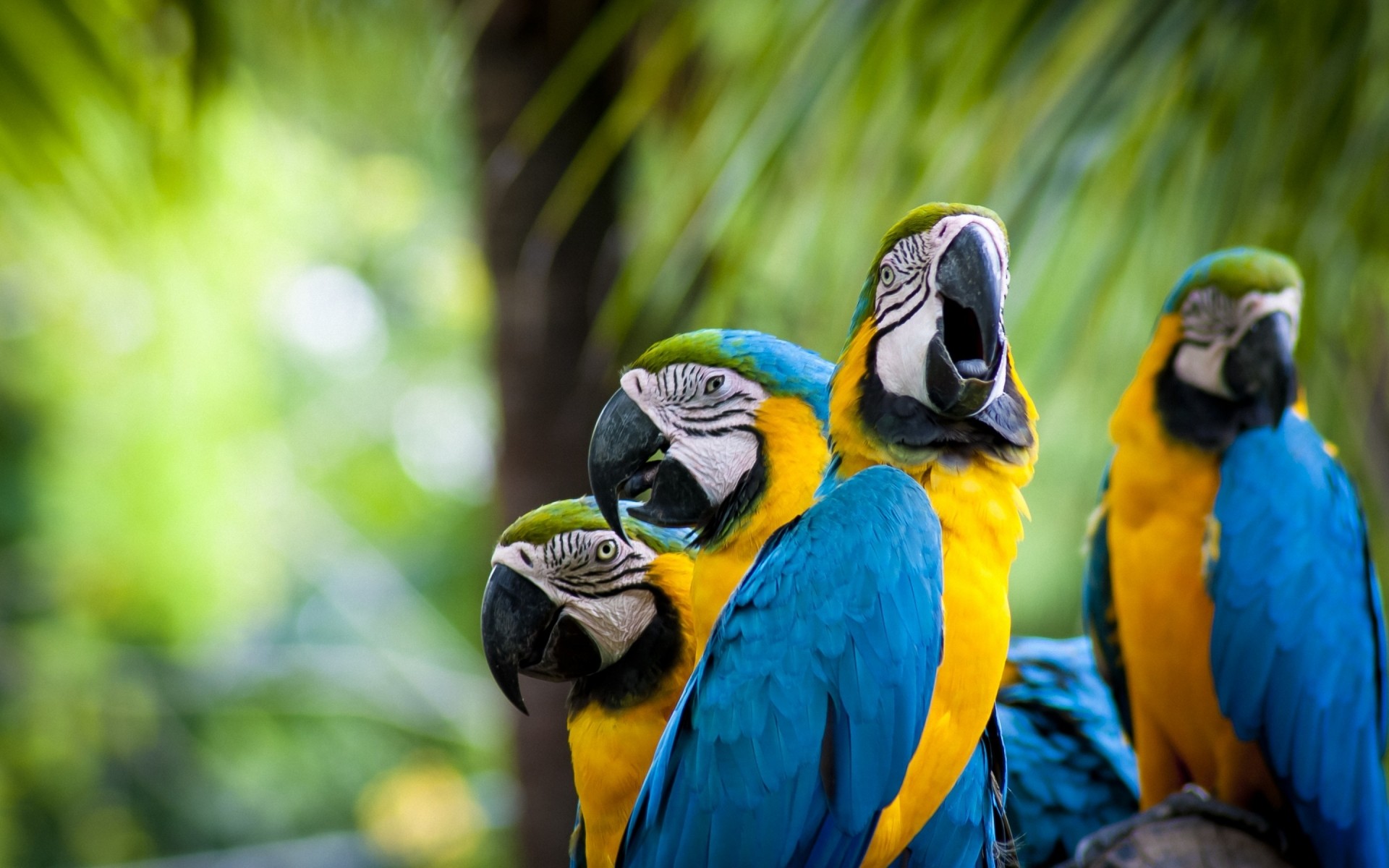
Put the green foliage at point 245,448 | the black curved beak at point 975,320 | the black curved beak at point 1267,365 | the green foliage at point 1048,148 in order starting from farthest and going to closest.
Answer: the green foliage at point 245,448, the green foliage at point 1048,148, the black curved beak at point 1267,365, the black curved beak at point 975,320

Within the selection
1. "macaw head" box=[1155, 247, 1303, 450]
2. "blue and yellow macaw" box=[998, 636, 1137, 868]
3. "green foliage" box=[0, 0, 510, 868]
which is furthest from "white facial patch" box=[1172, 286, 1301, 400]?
"green foliage" box=[0, 0, 510, 868]

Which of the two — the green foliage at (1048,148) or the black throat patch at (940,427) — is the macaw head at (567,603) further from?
the green foliage at (1048,148)

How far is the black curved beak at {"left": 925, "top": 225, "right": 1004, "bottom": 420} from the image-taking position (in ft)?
2.89

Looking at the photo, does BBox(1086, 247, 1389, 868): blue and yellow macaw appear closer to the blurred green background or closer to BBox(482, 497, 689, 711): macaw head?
the blurred green background

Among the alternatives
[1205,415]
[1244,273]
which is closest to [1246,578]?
[1205,415]

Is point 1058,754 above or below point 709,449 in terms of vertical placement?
below

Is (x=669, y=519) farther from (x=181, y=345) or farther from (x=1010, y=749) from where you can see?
(x=181, y=345)

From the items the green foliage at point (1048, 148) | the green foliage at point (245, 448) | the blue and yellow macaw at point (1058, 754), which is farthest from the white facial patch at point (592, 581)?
the green foliage at point (245, 448)

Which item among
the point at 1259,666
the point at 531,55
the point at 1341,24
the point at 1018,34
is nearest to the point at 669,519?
the point at 1259,666

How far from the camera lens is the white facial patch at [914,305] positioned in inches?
35.9

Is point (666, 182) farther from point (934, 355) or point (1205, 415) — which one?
point (934, 355)

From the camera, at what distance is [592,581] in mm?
1095

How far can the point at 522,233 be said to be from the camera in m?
2.52

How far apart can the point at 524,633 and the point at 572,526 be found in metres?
0.11
